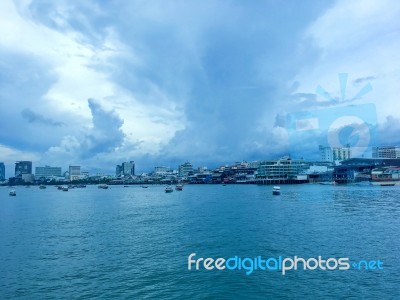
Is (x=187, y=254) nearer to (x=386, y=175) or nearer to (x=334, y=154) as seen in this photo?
(x=386, y=175)

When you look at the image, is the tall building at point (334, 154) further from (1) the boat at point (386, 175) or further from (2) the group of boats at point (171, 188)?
(2) the group of boats at point (171, 188)

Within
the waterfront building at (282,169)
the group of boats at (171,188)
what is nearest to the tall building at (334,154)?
the waterfront building at (282,169)

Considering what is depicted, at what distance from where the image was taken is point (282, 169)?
149 m

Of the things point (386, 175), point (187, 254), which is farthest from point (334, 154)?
point (187, 254)

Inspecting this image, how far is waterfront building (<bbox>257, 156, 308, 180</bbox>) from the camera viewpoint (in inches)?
5812

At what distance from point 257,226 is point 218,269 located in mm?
11788

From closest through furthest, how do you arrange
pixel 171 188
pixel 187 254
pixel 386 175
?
pixel 187 254, pixel 171 188, pixel 386 175

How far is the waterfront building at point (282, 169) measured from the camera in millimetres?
147625

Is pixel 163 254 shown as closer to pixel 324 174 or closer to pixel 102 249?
pixel 102 249

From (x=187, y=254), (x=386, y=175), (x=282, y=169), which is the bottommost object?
(x=187, y=254)

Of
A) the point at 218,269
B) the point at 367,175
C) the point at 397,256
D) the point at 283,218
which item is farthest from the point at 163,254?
the point at 367,175

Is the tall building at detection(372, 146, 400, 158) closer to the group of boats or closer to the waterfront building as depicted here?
the waterfront building

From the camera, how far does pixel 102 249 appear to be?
2036cm

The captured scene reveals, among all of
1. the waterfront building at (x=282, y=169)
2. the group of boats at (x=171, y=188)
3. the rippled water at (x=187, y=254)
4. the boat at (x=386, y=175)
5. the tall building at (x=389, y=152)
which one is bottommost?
the rippled water at (x=187, y=254)
